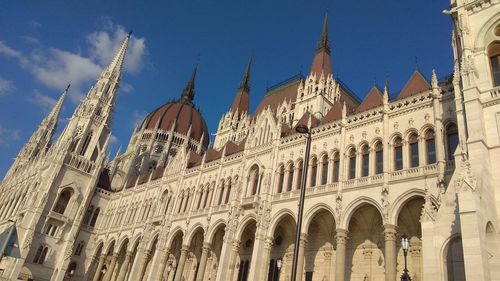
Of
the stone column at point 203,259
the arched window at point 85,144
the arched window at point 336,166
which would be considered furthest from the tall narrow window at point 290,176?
the arched window at point 85,144

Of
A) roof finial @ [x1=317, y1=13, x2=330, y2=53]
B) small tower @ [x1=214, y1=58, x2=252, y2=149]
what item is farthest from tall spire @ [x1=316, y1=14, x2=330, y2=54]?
small tower @ [x1=214, y1=58, x2=252, y2=149]

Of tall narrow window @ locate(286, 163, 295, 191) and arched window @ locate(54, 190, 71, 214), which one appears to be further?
arched window @ locate(54, 190, 71, 214)

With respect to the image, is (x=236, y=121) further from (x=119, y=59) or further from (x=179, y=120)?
(x=119, y=59)

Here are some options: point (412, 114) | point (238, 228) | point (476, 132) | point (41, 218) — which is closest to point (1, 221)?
point (41, 218)

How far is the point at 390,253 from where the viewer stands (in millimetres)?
20109

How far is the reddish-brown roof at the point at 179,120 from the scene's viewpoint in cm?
6988

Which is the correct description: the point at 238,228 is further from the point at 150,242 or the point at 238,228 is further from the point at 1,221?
the point at 1,221

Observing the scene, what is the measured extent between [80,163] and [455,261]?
153 ft

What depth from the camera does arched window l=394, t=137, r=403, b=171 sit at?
22.9m

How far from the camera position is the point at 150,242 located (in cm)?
3925

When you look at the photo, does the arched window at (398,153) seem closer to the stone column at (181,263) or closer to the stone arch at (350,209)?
the stone arch at (350,209)

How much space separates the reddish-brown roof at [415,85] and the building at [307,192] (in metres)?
0.11

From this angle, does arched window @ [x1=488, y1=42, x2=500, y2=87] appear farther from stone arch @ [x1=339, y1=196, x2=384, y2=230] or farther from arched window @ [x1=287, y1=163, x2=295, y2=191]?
arched window @ [x1=287, y1=163, x2=295, y2=191]

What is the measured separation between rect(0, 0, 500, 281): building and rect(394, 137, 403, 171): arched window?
14 centimetres
